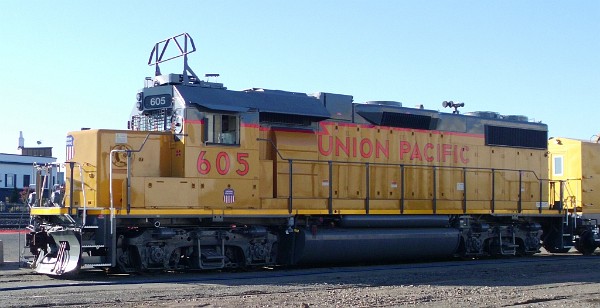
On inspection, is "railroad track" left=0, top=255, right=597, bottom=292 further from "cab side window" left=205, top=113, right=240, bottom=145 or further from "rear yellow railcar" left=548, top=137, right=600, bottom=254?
"rear yellow railcar" left=548, top=137, right=600, bottom=254

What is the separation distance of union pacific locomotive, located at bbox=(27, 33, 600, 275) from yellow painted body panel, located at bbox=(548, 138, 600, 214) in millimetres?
1521

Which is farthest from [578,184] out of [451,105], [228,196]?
[228,196]

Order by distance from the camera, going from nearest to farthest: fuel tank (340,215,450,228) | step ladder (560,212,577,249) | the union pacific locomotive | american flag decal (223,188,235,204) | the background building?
the union pacific locomotive < american flag decal (223,188,235,204) < fuel tank (340,215,450,228) < step ladder (560,212,577,249) < the background building

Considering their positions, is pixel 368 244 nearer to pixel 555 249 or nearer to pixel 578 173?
pixel 555 249

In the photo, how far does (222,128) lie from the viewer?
15.0 metres

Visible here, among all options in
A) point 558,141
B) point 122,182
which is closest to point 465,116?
point 558,141

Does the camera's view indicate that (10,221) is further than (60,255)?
Yes

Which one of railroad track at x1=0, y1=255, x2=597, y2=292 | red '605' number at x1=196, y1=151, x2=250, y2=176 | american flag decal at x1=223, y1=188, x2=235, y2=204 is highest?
red '605' number at x1=196, y1=151, x2=250, y2=176

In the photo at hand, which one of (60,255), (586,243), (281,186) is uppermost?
(281,186)

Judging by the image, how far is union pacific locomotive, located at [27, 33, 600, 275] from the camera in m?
14.1

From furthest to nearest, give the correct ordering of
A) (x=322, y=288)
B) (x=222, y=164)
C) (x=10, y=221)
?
(x=10, y=221)
(x=222, y=164)
(x=322, y=288)

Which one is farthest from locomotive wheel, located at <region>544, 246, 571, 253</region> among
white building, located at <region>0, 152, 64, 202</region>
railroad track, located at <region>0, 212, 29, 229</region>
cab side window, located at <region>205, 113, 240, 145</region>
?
white building, located at <region>0, 152, 64, 202</region>

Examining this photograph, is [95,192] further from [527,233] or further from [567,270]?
[527,233]

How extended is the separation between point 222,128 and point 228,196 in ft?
4.27
